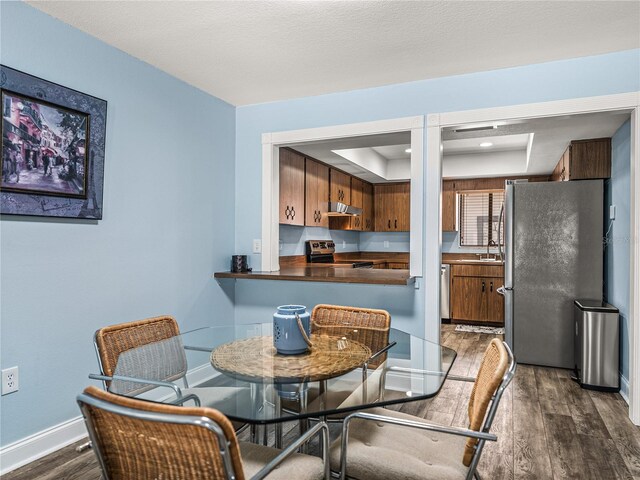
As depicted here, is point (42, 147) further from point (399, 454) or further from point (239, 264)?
point (399, 454)

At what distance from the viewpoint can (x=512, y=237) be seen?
167 inches

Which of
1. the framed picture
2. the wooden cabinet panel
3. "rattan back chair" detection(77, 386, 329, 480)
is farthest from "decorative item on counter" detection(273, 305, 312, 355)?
the wooden cabinet panel

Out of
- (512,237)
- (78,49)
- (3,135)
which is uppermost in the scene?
(78,49)

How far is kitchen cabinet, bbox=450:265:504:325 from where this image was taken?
19.1 ft

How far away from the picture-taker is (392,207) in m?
7.03

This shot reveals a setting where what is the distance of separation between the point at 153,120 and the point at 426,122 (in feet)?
6.28

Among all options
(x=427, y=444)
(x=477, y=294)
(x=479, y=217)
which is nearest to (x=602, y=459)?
(x=427, y=444)

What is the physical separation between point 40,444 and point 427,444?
2014 millimetres

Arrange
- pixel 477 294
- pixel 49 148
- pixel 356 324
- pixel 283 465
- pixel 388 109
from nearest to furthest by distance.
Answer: pixel 283 465, pixel 49 148, pixel 356 324, pixel 388 109, pixel 477 294

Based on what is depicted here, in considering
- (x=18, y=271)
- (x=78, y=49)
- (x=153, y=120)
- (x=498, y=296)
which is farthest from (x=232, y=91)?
(x=498, y=296)

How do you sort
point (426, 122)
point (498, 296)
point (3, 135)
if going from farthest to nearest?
1. point (498, 296)
2. point (426, 122)
3. point (3, 135)

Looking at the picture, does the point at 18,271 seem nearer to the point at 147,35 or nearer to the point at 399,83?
the point at 147,35

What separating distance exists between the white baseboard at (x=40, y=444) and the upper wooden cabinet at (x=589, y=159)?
4.36 metres

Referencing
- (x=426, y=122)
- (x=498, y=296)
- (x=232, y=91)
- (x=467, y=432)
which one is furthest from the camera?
(x=498, y=296)
